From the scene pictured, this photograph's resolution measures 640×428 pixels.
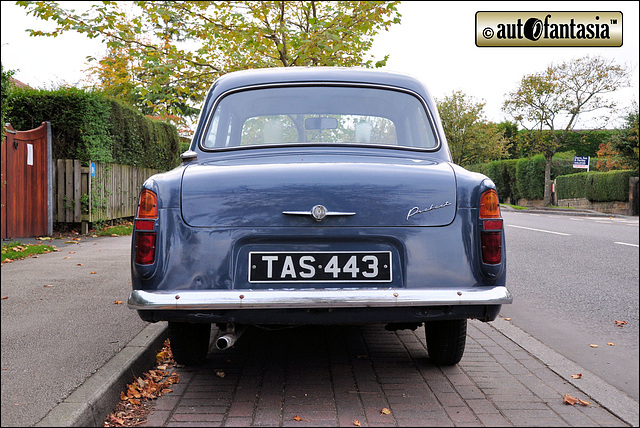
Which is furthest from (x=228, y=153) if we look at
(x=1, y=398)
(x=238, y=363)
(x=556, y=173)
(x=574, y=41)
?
(x=556, y=173)

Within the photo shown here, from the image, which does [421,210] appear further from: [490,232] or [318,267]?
[318,267]

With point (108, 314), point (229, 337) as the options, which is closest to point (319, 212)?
point (229, 337)

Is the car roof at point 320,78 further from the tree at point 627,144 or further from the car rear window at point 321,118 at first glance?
the tree at point 627,144

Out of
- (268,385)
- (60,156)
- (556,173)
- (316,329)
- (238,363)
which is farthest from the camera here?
(556,173)

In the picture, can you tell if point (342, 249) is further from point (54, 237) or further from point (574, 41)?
point (54, 237)

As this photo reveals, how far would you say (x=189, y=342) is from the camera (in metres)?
4.09

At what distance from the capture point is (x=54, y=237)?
12.2 metres

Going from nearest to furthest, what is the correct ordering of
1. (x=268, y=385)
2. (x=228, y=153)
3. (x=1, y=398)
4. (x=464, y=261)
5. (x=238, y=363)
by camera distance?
(x=1, y=398) < (x=464, y=261) < (x=268, y=385) < (x=228, y=153) < (x=238, y=363)

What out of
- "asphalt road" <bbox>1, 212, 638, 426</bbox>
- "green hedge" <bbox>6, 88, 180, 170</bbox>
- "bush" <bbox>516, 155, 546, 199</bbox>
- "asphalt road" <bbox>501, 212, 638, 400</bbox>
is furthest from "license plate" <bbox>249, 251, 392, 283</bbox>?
"bush" <bbox>516, 155, 546, 199</bbox>

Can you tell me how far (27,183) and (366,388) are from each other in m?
9.69

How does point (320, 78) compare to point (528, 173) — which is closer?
point (320, 78)

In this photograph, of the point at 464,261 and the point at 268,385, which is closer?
the point at 464,261

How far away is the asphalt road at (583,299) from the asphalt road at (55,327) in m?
3.43

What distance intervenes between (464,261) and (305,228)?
914 millimetres
